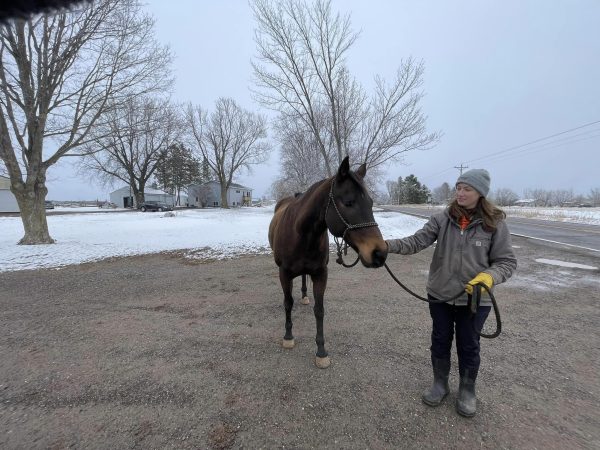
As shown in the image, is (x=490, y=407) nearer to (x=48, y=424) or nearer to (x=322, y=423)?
(x=322, y=423)

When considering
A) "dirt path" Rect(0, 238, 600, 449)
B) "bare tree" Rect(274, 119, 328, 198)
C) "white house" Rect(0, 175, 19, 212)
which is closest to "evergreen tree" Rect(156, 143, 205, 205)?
"white house" Rect(0, 175, 19, 212)

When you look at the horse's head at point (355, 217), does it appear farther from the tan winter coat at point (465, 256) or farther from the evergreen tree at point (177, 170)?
the evergreen tree at point (177, 170)

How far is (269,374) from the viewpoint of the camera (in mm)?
2996

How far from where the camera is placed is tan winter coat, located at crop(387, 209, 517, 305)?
2.32 metres

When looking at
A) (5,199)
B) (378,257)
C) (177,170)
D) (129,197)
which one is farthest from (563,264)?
(129,197)

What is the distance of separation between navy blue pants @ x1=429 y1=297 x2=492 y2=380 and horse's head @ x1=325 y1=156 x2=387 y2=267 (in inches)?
33.0

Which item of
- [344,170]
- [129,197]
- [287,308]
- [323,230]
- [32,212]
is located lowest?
[287,308]

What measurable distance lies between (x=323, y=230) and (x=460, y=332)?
1.59 meters

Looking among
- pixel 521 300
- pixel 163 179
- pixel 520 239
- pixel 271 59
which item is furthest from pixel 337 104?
pixel 163 179

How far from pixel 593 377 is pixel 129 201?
220 feet

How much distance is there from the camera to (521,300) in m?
5.05

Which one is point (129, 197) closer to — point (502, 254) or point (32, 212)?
point (32, 212)

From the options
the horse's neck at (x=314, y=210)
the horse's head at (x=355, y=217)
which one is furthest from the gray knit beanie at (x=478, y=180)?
the horse's neck at (x=314, y=210)

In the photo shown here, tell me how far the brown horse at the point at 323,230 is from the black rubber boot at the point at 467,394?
1.28m
